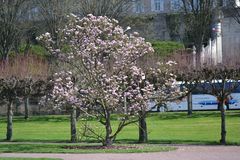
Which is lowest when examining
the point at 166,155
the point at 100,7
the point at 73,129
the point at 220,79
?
the point at 73,129

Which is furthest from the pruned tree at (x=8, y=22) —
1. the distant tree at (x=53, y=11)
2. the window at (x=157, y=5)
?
the window at (x=157, y=5)

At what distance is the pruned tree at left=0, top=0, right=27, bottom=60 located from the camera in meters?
47.2

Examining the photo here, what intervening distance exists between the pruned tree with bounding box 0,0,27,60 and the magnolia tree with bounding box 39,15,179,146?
2478cm

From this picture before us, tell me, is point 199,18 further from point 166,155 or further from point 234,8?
point 166,155

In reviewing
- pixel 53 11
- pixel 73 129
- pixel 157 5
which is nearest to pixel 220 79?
pixel 73 129

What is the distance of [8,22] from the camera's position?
154ft

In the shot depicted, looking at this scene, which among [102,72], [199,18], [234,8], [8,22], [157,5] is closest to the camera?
[102,72]

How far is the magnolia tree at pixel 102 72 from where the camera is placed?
22.6 meters

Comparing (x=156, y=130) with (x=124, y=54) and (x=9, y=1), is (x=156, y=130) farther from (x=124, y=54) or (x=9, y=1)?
(x=9, y=1)

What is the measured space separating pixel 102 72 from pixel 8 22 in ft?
86.4

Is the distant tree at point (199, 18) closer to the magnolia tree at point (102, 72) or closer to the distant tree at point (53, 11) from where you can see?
the distant tree at point (53, 11)

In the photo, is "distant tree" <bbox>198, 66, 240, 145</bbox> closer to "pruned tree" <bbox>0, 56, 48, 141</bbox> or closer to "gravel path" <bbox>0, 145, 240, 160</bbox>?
"gravel path" <bbox>0, 145, 240, 160</bbox>

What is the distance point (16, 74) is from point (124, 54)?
10.7 meters

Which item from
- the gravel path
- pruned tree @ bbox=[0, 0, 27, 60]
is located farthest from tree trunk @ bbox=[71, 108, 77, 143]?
pruned tree @ bbox=[0, 0, 27, 60]
